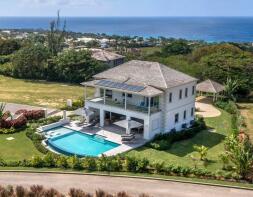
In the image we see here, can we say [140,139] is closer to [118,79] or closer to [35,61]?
[118,79]

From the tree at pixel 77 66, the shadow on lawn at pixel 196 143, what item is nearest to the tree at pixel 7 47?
the tree at pixel 77 66

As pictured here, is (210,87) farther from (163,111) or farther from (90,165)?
(90,165)

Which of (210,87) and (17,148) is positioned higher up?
(210,87)

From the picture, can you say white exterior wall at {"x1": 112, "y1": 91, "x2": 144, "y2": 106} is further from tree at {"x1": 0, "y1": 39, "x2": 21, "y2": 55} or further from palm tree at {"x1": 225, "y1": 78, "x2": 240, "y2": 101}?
tree at {"x1": 0, "y1": 39, "x2": 21, "y2": 55}

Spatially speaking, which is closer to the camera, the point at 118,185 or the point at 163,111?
the point at 118,185

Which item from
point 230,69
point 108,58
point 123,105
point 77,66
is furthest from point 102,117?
point 108,58

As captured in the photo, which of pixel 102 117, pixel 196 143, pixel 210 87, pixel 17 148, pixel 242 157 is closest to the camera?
pixel 242 157

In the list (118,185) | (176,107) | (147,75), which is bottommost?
(118,185)
